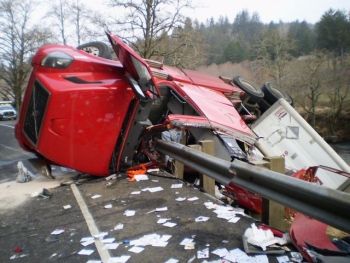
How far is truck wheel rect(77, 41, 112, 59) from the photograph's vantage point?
554 cm

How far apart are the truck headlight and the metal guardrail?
2.15 m

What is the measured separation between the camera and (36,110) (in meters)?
4.58

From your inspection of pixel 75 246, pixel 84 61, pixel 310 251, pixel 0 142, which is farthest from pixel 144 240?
pixel 0 142

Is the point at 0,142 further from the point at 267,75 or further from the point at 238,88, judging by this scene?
the point at 267,75

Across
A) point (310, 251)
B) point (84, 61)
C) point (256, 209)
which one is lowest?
point (256, 209)

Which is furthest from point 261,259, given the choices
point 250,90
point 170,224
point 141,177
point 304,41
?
point 304,41

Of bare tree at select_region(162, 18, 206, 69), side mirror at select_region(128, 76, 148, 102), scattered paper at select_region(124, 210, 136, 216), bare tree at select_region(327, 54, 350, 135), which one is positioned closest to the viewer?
scattered paper at select_region(124, 210, 136, 216)

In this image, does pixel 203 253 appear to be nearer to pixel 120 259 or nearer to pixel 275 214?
pixel 120 259

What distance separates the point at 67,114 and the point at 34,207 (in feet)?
3.81

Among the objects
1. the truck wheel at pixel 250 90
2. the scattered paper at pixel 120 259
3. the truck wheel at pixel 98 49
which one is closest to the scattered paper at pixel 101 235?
the scattered paper at pixel 120 259

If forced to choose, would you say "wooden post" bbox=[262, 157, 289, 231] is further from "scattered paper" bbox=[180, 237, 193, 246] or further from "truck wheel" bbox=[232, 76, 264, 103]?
"truck wheel" bbox=[232, 76, 264, 103]

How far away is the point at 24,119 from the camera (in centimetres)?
482

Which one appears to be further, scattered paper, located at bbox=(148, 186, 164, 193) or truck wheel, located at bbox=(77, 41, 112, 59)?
truck wheel, located at bbox=(77, 41, 112, 59)

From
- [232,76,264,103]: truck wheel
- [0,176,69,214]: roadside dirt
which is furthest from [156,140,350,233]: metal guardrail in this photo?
[232,76,264,103]: truck wheel
